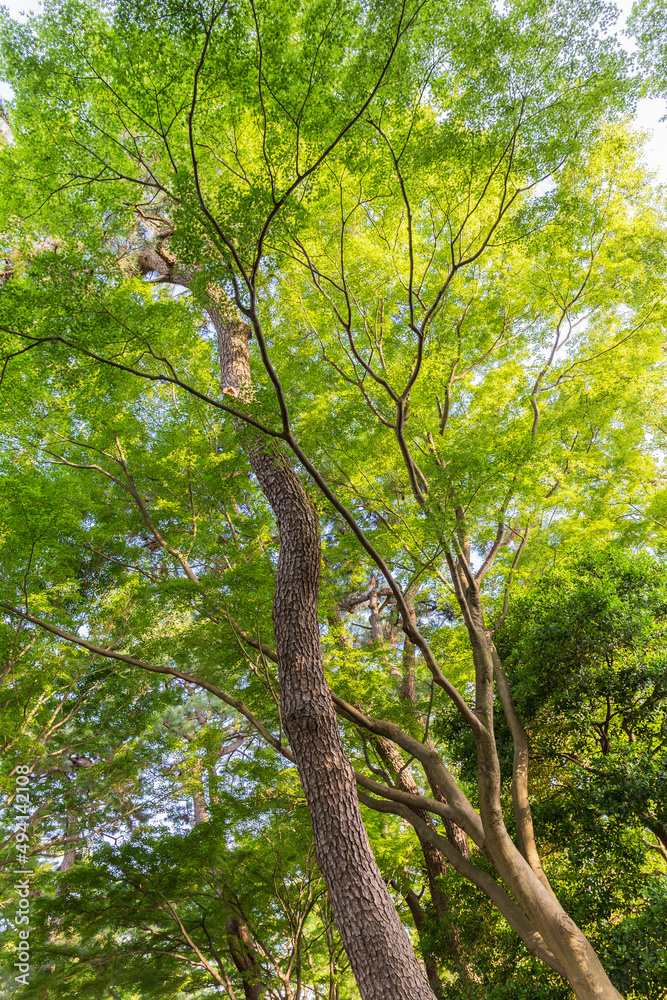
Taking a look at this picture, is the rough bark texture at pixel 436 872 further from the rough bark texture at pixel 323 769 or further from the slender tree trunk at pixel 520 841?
the rough bark texture at pixel 323 769

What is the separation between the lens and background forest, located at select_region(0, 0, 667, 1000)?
4.07 metres

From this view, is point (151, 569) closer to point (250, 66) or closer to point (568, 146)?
point (250, 66)

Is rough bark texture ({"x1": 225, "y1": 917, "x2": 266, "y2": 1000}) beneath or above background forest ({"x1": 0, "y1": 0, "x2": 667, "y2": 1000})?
beneath

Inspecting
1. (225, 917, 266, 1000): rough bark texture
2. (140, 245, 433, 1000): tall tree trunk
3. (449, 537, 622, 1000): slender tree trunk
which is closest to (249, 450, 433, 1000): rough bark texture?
(140, 245, 433, 1000): tall tree trunk

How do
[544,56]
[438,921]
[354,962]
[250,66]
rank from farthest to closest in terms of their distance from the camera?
[438,921]
[544,56]
[250,66]
[354,962]

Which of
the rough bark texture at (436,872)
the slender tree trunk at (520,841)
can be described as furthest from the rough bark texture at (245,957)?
the slender tree trunk at (520,841)

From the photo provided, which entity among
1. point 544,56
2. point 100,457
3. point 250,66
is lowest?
point 544,56

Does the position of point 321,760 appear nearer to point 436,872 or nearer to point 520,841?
point 520,841

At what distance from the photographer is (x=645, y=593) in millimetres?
4922

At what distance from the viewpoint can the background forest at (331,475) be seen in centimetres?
407

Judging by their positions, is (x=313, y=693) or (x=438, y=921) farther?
(x=438, y=921)

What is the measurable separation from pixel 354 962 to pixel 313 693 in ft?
5.40

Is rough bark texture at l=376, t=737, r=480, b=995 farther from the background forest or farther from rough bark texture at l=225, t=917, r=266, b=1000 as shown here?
rough bark texture at l=225, t=917, r=266, b=1000

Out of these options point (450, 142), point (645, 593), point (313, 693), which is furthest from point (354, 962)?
point (450, 142)
